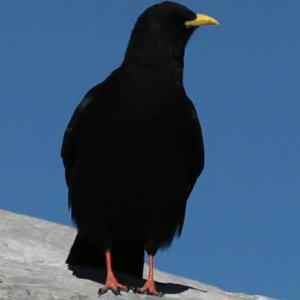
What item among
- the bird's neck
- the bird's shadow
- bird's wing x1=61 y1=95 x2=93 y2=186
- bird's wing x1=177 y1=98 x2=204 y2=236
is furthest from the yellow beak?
the bird's shadow

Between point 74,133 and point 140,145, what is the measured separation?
0.96 m

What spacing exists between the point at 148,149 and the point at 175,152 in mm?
314

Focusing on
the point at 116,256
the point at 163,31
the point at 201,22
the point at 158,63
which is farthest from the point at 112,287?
the point at 201,22

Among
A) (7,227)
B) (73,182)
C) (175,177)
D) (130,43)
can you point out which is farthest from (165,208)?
(7,227)

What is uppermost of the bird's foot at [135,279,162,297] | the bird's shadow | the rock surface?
the bird's foot at [135,279,162,297]

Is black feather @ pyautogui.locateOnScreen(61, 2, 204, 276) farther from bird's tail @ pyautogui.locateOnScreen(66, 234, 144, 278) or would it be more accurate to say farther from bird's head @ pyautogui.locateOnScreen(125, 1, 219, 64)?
bird's tail @ pyautogui.locateOnScreen(66, 234, 144, 278)

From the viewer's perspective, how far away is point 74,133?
10133mm

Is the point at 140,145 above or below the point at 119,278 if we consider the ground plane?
above

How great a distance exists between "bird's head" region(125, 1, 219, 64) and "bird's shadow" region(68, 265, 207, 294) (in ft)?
7.33

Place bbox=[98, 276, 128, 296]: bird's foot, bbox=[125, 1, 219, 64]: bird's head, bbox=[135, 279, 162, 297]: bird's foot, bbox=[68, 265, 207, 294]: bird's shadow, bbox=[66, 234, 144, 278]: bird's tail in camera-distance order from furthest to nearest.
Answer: bbox=[66, 234, 144, 278]: bird's tail < bbox=[68, 265, 207, 294]: bird's shadow < bbox=[125, 1, 219, 64]: bird's head < bbox=[135, 279, 162, 297]: bird's foot < bbox=[98, 276, 128, 296]: bird's foot

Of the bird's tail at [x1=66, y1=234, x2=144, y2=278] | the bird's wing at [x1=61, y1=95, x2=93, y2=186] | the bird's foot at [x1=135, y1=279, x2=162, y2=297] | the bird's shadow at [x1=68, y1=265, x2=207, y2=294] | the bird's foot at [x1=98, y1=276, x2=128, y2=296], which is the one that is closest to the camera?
the bird's foot at [x1=98, y1=276, x2=128, y2=296]

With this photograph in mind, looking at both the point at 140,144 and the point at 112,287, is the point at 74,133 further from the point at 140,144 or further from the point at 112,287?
the point at 112,287

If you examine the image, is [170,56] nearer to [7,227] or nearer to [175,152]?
[175,152]

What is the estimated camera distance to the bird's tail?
1034 cm
